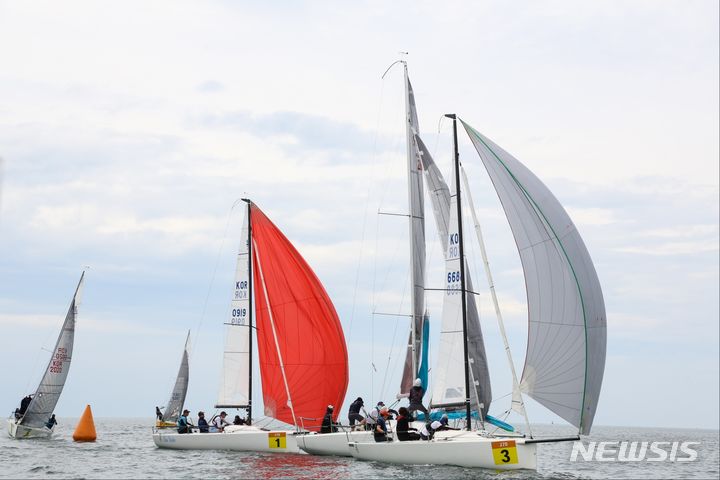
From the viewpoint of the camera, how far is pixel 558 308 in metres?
22.1

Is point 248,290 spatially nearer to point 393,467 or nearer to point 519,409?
point 393,467

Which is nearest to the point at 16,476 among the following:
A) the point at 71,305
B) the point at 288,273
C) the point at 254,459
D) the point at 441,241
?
the point at 254,459

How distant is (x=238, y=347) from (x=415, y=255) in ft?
22.6

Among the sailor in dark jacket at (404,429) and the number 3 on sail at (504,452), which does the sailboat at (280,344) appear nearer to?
the sailor in dark jacket at (404,429)

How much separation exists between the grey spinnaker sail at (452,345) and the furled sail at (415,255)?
101cm

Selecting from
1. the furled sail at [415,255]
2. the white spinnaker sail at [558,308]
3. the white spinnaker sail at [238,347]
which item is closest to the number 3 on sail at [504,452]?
the white spinnaker sail at [558,308]

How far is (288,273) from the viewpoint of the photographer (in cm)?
3250

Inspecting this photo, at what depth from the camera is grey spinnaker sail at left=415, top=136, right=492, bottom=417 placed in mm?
23695

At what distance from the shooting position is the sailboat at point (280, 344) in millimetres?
30875

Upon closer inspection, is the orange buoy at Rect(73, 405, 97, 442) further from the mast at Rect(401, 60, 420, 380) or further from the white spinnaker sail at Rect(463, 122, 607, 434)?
the white spinnaker sail at Rect(463, 122, 607, 434)

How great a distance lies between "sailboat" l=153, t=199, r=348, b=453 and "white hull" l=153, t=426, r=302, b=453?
0.17ft

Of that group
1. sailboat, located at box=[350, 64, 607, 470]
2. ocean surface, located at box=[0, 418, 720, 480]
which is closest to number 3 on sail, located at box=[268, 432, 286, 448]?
ocean surface, located at box=[0, 418, 720, 480]

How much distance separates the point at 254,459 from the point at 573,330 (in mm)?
10548

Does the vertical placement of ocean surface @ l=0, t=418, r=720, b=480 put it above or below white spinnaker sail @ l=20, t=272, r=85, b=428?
below
